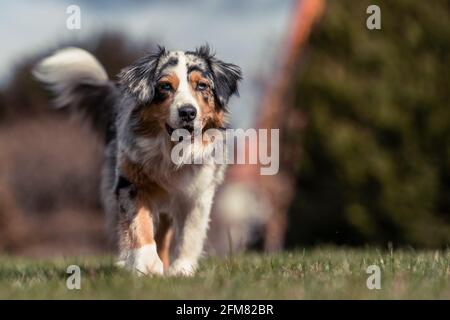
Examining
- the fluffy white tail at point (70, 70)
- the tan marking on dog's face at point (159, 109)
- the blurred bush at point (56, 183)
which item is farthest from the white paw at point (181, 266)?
the blurred bush at point (56, 183)

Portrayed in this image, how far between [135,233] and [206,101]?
1.10 meters

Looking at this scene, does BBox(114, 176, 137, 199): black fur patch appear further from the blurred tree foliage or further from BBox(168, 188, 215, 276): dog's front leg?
the blurred tree foliage

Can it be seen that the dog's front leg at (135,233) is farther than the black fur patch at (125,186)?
No

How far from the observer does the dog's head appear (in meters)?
6.02

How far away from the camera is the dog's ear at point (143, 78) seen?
618 centimetres

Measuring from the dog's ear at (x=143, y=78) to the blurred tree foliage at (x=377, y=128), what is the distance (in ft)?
19.7

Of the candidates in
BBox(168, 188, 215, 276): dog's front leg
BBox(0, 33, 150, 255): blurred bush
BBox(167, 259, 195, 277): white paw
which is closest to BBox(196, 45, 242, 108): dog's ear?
BBox(168, 188, 215, 276): dog's front leg

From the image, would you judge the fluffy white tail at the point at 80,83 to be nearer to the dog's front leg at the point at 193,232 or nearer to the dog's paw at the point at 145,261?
the dog's front leg at the point at 193,232

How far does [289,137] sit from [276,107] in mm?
1538

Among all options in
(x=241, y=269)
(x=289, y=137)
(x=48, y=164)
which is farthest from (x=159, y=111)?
(x=48, y=164)

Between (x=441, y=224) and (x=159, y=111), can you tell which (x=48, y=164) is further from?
(x=159, y=111)

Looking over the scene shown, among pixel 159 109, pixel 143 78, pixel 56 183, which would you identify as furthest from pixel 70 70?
pixel 56 183

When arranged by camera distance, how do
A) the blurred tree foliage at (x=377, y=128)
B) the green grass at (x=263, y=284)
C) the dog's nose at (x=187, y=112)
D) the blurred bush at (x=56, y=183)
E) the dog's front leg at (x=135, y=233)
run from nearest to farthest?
the green grass at (x=263, y=284)
the dog's nose at (x=187, y=112)
the dog's front leg at (x=135, y=233)
the blurred tree foliage at (x=377, y=128)
the blurred bush at (x=56, y=183)

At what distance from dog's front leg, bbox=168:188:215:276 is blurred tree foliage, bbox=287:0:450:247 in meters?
5.54
